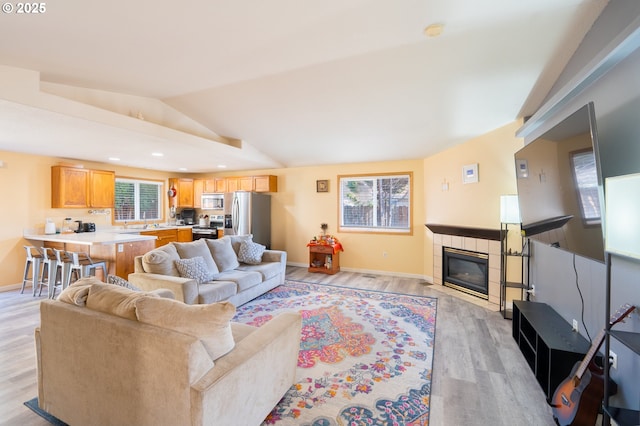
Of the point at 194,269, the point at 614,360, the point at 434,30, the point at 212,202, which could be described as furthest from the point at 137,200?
the point at 614,360

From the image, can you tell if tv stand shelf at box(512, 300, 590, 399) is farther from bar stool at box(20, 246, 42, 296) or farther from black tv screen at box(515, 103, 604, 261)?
bar stool at box(20, 246, 42, 296)

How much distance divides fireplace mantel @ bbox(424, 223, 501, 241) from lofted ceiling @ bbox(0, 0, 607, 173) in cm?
138

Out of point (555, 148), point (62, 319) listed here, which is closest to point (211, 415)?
point (62, 319)

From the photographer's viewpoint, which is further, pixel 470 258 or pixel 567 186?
pixel 470 258

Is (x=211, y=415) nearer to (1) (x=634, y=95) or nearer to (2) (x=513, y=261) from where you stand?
(1) (x=634, y=95)

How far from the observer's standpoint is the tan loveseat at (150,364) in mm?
1334

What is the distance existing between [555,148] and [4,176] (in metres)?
7.45

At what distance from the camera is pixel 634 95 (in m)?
1.66

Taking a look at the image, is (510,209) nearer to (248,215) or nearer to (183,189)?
(248,215)

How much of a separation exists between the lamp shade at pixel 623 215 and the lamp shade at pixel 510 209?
216 cm

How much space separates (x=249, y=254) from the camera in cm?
462

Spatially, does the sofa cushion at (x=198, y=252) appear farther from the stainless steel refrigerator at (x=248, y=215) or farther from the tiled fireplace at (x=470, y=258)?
the tiled fireplace at (x=470, y=258)

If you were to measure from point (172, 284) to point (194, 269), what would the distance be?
431 millimetres

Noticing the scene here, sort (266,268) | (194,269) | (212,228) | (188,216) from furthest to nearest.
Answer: (188,216), (212,228), (266,268), (194,269)
